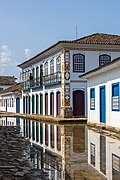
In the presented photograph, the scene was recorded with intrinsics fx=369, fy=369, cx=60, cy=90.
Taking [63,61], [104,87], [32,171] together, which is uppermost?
[63,61]

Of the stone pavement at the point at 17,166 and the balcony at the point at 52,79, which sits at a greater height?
the balcony at the point at 52,79

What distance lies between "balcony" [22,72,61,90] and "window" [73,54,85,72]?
1.82m

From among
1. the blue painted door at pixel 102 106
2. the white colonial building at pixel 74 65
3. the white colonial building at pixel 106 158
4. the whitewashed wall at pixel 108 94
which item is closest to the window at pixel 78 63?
the white colonial building at pixel 74 65

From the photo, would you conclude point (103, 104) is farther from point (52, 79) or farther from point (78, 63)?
point (52, 79)

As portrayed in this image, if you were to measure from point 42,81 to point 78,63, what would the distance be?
8109mm

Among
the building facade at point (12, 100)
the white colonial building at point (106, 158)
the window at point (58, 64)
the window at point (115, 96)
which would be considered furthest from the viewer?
the building facade at point (12, 100)

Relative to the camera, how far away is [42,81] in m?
37.1

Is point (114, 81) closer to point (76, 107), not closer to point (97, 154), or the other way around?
point (97, 154)

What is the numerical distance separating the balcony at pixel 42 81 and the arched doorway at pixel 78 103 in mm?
1918

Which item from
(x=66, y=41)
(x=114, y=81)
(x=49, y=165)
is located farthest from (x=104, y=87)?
A: (x=49, y=165)

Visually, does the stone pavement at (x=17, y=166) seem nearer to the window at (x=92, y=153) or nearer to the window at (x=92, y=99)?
the window at (x=92, y=153)

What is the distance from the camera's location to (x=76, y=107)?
2998 cm

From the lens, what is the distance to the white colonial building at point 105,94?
18719 mm

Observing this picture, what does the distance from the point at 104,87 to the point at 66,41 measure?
28.4ft
